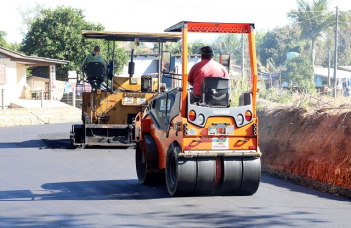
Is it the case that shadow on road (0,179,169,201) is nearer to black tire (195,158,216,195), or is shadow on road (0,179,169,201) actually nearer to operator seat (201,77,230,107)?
black tire (195,158,216,195)

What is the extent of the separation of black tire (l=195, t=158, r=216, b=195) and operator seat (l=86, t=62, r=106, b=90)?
8.25 meters

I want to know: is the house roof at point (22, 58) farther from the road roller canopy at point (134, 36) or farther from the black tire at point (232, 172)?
the black tire at point (232, 172)

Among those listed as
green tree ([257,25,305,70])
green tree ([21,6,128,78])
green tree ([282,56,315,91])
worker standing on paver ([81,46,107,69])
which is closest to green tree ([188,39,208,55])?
green tree ([282,56,315,91])

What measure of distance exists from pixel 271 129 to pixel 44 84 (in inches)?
1286

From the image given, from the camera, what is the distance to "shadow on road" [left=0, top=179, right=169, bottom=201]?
9.12 metres

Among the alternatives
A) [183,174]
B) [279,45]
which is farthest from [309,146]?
[279,45]

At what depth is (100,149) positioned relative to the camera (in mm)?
16453

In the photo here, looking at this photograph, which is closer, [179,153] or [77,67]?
[179,153]

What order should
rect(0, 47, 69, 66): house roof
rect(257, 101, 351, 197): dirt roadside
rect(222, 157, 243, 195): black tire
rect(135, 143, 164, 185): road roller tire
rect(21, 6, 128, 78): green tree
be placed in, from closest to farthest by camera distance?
1. rect(222, 157, 243, 195): black tire
2. rect(257, 101, 351, 197): dirt roadside
3. rect(135, 143, 164, 185): road roller tire
4. rect(0, 47, 69, 66): house roof
5. rect(21, 6, 128, 78): green tree

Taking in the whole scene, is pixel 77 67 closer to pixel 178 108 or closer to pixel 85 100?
pixel 85 100

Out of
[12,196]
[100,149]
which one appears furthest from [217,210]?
[100,149]

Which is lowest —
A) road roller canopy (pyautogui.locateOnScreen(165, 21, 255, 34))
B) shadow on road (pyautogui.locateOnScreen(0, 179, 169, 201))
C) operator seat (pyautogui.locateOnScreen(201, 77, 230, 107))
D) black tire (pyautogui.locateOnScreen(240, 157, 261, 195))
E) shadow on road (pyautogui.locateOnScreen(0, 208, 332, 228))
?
shadow on road (pyautogui.locateOnScreen(0, 179, 169, 201))

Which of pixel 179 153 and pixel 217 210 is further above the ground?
pixel 179 153

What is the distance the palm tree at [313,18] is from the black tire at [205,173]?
50.5 m
